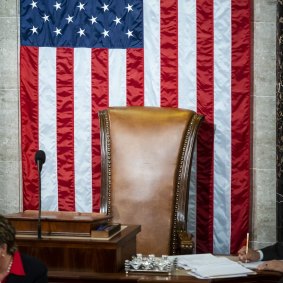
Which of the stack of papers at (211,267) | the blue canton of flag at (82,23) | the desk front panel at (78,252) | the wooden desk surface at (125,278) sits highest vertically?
the blue canton of flag at (82,23)

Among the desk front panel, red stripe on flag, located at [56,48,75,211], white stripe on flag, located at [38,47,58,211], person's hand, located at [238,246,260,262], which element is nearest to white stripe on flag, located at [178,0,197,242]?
red stripe on flag, located at [56,48,75,211]

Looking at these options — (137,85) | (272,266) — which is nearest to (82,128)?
(137,85)

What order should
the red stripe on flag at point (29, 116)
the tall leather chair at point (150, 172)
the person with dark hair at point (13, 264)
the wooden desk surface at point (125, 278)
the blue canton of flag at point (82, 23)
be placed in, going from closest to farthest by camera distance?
the person with dark hair at point (13, 264) < the wooden desk surface at point (125, 278) < the tall leather chair at point (150, 172) < the blue canton of flag at point (82, 23) < the red stripe on flag at point (29, 116)

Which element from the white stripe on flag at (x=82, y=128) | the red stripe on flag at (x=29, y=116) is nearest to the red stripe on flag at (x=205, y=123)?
the white stripe on flag at (x=82, y=128)

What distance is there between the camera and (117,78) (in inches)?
230

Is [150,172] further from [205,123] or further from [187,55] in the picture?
[187,55]

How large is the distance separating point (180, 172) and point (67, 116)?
46.8 inches

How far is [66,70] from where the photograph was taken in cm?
589

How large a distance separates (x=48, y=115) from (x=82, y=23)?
0.85 m

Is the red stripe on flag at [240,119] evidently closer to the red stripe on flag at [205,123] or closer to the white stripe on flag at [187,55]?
the red stripe on flag at [205,123]

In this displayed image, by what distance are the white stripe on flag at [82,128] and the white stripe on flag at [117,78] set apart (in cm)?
19

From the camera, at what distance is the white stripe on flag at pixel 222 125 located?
571 centimetres

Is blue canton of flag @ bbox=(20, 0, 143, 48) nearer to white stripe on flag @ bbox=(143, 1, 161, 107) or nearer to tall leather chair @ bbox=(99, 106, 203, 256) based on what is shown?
white stripe on flag @ bbox=(143, 1, 161, 107)

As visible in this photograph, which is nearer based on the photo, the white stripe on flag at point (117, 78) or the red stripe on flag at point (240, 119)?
the red stripe on flag at point (240, 119)
